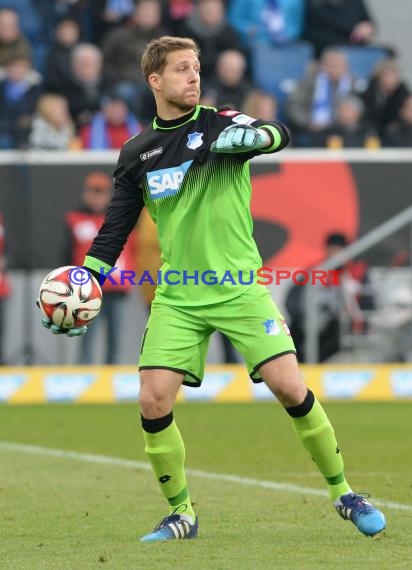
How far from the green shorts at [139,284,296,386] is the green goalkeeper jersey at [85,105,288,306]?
0.06 metres

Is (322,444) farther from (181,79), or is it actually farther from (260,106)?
(260,106)

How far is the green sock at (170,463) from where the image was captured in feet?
22.6

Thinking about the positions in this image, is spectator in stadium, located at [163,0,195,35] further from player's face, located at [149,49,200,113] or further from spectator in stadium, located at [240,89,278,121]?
player's face, located at [149,49,200,113]

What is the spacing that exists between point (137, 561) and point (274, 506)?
2.03m

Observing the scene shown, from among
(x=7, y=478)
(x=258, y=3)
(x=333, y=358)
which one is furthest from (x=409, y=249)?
(x=7, y=478)

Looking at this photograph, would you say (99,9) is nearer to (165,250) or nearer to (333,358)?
(333,358)

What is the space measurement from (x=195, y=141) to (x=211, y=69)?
39.7 ft

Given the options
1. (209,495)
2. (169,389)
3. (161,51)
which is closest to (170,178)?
(161,51)

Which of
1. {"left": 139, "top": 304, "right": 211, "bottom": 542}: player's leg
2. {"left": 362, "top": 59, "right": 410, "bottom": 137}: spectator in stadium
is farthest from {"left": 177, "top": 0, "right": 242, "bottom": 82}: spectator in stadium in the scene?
{"left": 139, "top": 304, "right": 211, "bottom": 542}: player's leg

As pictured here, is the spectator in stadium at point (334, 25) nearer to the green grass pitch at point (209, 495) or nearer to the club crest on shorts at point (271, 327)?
the green grass pitch at point (209, 495)

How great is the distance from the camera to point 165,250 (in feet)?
23.0

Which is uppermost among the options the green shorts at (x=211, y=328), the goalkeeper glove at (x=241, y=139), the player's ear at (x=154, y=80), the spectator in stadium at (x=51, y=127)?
the player's ear at (x=154, y=80)

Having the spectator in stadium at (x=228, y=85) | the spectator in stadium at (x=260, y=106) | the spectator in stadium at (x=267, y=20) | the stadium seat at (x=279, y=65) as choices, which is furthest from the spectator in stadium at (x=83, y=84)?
the spectator in stadium at (x=267, y=20)

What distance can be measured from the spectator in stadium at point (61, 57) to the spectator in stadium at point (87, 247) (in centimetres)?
218
